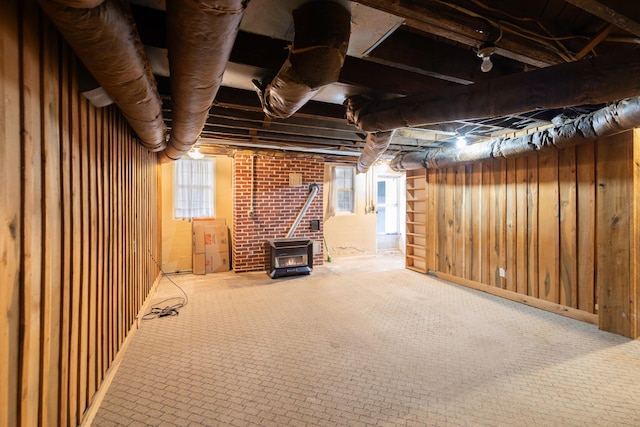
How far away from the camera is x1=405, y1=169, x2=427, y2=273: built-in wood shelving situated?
5.33 metres

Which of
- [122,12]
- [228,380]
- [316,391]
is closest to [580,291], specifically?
[316,391]

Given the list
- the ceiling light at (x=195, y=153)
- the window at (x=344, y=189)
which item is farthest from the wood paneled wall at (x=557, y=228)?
the ceiling light at (x=195, y=153)

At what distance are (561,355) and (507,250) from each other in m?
1.70

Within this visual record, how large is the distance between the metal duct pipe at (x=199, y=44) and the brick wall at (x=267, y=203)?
142 inches

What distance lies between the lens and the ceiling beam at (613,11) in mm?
1284

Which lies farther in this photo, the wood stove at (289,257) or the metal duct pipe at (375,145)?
the wood stove at (289,257)

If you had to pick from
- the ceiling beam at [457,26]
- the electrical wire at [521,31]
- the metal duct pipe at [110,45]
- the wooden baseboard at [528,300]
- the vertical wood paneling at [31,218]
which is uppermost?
the electrical wire at [521,31]

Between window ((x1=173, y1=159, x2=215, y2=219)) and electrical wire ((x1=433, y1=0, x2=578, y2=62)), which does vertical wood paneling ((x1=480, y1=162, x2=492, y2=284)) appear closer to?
electrical wire ((x1=433, y1=0, x2=578, y2=62))

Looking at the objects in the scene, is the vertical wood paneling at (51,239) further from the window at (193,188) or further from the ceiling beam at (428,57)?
the window at (193,188)

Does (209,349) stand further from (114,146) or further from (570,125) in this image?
(570,125)

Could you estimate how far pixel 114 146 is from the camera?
2.30 meters

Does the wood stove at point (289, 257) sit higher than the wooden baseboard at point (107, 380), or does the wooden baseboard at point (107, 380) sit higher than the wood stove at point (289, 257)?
the wood stove at point (289, 257)

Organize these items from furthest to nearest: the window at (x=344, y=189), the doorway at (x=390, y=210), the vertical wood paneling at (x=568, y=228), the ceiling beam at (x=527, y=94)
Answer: the doorway at (x=390, y=210) → the window at (x=344, y=189) → the vertical wood paneling at (x=568, y=228) → the ceiling beam at (x=527, y=94)

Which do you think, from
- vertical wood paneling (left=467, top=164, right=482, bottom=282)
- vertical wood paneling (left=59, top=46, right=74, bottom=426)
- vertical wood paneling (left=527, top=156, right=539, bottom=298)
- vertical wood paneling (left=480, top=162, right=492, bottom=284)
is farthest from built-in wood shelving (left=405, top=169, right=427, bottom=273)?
vertical wood paneling (left=59, top=46, right=74, bottom=426)
